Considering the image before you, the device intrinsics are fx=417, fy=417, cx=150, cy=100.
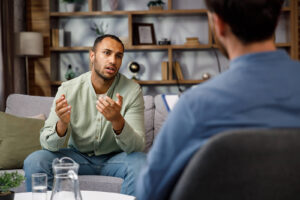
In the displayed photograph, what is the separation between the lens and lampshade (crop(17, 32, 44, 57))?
436cm

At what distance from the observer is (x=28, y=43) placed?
4.39m

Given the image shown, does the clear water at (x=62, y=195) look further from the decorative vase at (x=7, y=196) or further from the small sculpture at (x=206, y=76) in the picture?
the small sculpture at (x=206, y=76)

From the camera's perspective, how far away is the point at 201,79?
494 cm

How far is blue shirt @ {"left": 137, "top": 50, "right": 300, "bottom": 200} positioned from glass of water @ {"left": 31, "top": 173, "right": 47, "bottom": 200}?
0.67m

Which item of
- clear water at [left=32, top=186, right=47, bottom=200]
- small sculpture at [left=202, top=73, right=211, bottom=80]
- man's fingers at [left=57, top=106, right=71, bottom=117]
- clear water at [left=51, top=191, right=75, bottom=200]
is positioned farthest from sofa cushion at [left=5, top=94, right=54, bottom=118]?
small sculpture at [left=202, top=73, right=211, bottom=80]

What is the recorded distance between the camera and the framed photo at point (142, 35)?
488 cm

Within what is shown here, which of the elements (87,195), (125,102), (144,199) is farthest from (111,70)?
(144,199)

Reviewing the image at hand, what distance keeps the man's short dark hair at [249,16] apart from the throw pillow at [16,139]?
1935mm

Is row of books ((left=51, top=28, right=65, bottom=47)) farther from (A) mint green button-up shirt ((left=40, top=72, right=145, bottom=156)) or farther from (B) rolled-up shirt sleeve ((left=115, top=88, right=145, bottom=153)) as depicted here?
(B) rolled-up shirt sleeve ((left=115, top=88, right=145, bottom=153))

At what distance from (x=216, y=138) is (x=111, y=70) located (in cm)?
172

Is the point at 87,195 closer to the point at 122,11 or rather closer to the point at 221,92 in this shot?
the point at 221,92

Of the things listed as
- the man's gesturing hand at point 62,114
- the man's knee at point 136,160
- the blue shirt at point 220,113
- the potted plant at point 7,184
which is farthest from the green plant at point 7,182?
the blue shirt at point 220,113

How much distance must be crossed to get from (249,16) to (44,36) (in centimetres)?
429

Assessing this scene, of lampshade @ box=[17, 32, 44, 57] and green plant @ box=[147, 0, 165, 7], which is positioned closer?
lampshade @ box=[17, 32, 44, 57]
